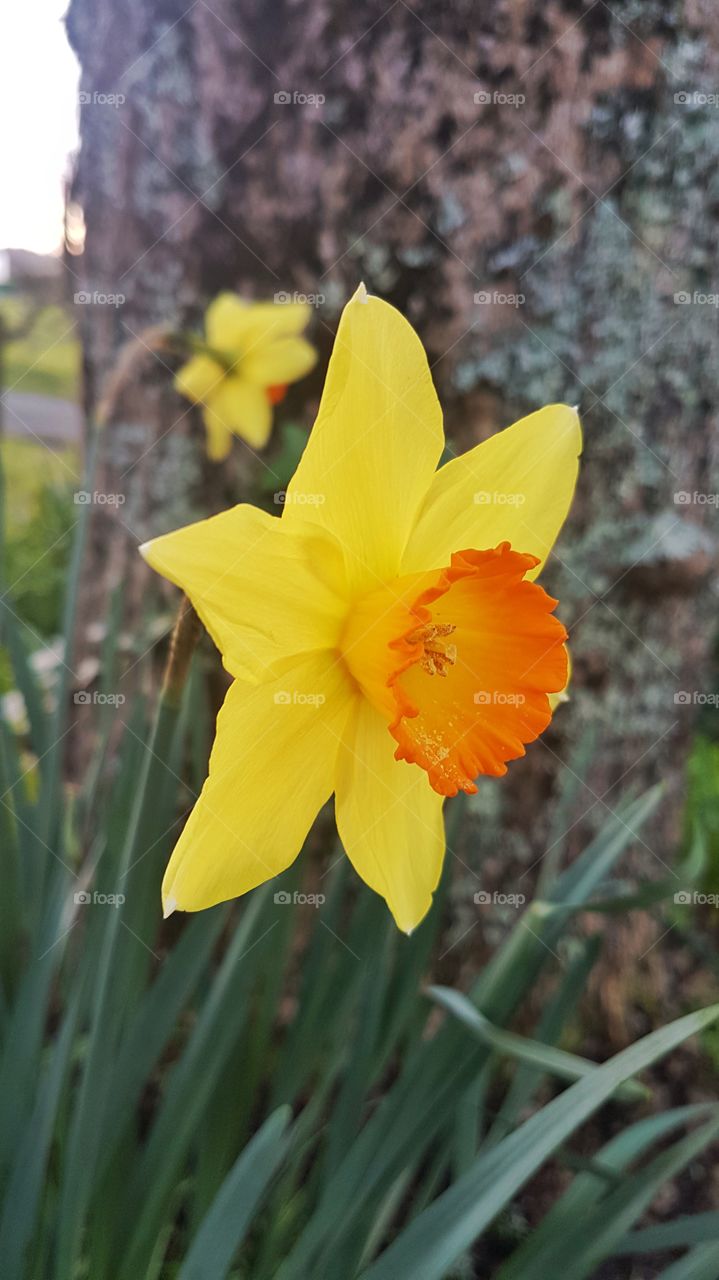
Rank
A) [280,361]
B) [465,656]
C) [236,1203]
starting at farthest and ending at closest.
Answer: [280,361] < [465,656] < [236,1203]

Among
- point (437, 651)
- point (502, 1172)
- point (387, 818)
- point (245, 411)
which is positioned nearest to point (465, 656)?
point (437, 651)

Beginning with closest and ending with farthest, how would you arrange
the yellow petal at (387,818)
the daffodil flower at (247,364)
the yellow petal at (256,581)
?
the yellow petal at (256,581)
the yellow petal at (387,818)
the daffodil flower at (247,364)

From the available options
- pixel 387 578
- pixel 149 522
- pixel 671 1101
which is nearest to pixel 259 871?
pixel 387 578

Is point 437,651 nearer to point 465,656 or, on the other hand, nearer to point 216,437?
point 465,656

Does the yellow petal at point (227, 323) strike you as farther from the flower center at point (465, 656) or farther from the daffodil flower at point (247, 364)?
the flower center at point (465, 656)

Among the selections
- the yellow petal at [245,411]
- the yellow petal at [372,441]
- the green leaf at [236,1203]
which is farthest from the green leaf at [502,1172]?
the yellow petal at [245,411]

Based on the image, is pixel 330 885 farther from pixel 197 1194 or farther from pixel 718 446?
pixel 718 446
